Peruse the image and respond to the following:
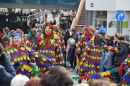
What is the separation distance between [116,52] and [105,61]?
0.83 meters

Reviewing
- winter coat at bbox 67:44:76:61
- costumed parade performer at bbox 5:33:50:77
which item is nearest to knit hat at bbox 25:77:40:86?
costumed parade performer at bbox 5:33:50:77

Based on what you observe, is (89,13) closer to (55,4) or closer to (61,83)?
(55,4)

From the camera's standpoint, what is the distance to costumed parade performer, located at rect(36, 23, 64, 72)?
13.2 metres

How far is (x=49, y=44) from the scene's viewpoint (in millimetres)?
13273

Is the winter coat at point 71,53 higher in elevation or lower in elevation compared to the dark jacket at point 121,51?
lower

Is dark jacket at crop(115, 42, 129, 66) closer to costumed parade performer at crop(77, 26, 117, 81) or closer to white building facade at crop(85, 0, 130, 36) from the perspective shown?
costumed parade performer at crop(77, 26, 117, 81)

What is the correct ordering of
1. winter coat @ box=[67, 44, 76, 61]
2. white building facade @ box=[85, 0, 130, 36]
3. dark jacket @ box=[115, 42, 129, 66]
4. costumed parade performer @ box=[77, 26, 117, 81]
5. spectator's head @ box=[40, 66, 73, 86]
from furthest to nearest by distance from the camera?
white building facade @ box=[85, 0, 130, 36] → winter coat @ box=[67, 44, 76, 61] → dark jacket @ box=[115, 42, 129, 66] → costumed parade performer @ box=[77, 26, 117, 81] → spectator's head @ box=[40, 66, 73, 86]

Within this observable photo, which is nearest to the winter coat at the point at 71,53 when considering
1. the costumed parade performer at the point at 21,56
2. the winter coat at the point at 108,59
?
the winter coat at the point at 108,59

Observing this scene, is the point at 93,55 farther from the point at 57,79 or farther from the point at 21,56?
the point at 57,79

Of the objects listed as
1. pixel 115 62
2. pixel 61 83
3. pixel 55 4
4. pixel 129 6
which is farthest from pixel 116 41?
pixel 55 4

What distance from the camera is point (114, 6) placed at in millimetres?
26969

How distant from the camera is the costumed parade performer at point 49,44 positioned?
1323 cm

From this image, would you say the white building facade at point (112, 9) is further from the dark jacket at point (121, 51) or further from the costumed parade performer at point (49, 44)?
the costumed parade performer at point (49, 44)

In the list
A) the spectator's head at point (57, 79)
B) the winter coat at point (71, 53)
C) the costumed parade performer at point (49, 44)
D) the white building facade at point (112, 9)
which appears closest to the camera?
the spectator's head at point (57, 79)
